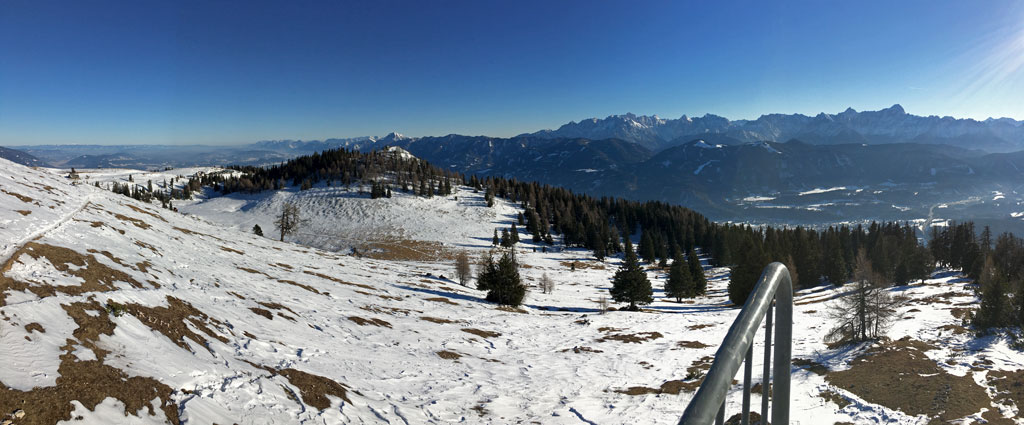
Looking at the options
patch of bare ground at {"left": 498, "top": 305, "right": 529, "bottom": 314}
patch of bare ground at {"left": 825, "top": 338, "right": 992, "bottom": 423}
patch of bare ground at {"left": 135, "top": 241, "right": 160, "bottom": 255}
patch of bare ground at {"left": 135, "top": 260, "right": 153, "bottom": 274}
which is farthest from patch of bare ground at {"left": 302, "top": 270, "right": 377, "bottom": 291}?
patch of bare ground at {"left": 825, "top": 338, "right": 992, "bottom": 423}

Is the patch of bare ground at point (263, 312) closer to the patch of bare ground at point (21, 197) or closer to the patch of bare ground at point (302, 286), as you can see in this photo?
the patch of bare ground at point (302, 286)

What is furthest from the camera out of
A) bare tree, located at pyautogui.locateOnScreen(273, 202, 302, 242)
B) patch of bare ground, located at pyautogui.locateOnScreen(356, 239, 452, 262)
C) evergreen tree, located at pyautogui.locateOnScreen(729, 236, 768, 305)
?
patch of bare ground, located at pyautogui.locateOnScreen(356, 239, 452, 262)

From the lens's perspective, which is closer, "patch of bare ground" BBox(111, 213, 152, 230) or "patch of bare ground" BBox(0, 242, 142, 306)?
"patch of bare ground" BBox(0, 242, 142, 306)

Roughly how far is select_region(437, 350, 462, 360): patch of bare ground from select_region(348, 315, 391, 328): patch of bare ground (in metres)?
6.17

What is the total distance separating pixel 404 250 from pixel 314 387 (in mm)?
96872

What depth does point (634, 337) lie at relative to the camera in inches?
1452

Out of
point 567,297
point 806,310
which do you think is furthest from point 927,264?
point 567,297

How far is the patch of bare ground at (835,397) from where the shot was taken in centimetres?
2130

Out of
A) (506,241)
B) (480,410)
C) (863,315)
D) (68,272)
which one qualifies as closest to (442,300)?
(480,410)

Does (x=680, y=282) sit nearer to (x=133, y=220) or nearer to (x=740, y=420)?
(x=740, y=420)

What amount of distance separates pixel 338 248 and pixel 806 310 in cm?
10516

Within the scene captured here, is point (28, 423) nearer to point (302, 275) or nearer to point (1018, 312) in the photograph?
point (302, 275)

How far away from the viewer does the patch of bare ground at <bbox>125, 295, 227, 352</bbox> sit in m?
15.7

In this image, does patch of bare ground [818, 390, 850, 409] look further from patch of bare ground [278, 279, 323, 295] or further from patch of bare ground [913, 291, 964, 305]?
patch of bare ground [913, 291, 964, 305]
